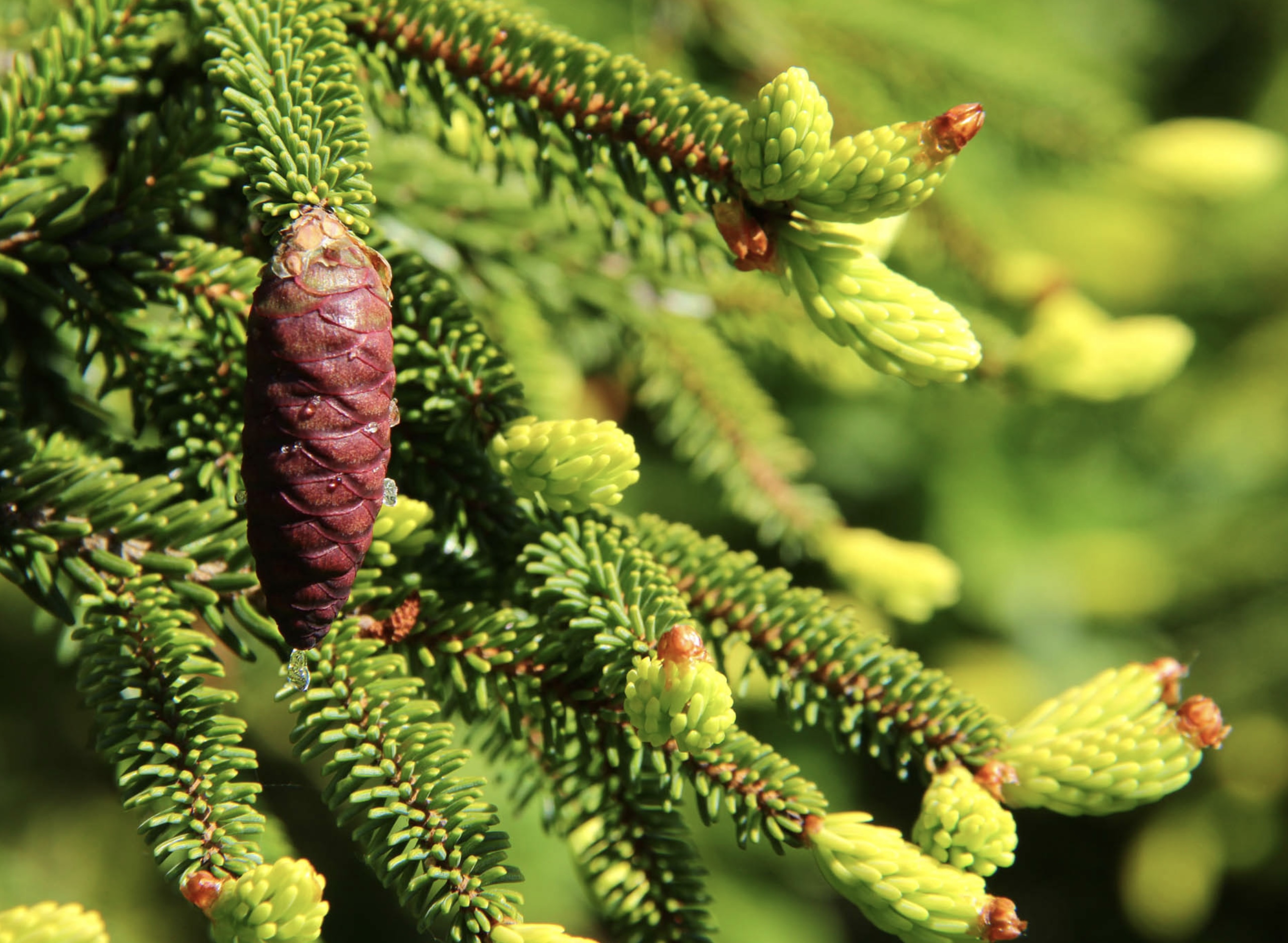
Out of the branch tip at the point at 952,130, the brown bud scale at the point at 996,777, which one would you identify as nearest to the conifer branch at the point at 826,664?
the brown bud scale at the point at 996,777

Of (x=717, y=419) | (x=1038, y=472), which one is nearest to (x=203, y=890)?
(x=717, y=419)

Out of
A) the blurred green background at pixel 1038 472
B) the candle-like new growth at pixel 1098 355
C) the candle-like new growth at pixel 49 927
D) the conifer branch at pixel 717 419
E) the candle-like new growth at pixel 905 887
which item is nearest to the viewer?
the candle-like new growth at pixel 49 927

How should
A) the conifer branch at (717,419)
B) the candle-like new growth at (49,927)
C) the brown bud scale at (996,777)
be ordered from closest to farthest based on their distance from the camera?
the candle-like new growth at (49,927)
the brown bud scale at (996,777)
the conifer branch at (717,419)

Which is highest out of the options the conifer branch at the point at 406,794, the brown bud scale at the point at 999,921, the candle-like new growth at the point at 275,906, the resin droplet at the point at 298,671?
the brown bud scale at the point at 999,921

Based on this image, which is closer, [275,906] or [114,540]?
[275,906]

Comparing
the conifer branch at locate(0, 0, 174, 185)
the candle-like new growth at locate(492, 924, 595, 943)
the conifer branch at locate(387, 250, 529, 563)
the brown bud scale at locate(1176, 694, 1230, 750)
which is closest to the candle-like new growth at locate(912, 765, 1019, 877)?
the brown bud scale at locate(1176, 694, 1230, 750)

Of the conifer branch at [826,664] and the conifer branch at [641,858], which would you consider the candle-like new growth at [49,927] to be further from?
the conifer branch at [826,664]

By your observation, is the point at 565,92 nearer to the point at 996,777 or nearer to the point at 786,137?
the point at 786,137
